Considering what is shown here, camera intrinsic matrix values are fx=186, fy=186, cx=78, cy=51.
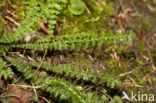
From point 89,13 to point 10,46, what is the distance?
170cm

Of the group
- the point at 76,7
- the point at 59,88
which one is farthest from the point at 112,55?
the point at 59,88

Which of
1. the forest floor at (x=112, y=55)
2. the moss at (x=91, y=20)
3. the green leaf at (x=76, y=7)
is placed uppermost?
the green leaf at (x=76, y=7)

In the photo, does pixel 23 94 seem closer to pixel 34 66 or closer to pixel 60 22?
pixel 34 66

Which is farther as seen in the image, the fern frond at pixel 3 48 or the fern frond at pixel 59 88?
the fern frond at pixel 3 48

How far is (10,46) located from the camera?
2477 millimetres

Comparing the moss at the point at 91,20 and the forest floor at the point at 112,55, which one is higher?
the moss at the point at 91,20

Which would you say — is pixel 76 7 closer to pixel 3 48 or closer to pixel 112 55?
pixel 112 55

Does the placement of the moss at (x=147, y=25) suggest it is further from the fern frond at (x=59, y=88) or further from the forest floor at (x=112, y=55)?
the fern frond at (x=59, y=88)

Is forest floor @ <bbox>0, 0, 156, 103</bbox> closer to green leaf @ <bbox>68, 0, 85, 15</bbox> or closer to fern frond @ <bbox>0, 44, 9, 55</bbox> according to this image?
green leaf @ <bbox>68, 0, 85, 15</bbox>

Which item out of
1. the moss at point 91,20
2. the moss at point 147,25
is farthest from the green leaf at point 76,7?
the moss at point 147,25

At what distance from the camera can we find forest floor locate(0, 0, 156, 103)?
261cm

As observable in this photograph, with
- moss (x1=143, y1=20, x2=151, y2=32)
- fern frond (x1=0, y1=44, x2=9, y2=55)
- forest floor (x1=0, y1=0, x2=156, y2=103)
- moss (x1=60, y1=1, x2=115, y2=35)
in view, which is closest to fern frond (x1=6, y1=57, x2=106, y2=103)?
fern frond (x1=0, y1=44, x2=9, y2=55)

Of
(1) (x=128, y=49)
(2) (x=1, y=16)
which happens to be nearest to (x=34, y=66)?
(2) (x=1, y=16)

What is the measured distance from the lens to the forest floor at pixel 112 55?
8.56 feet
